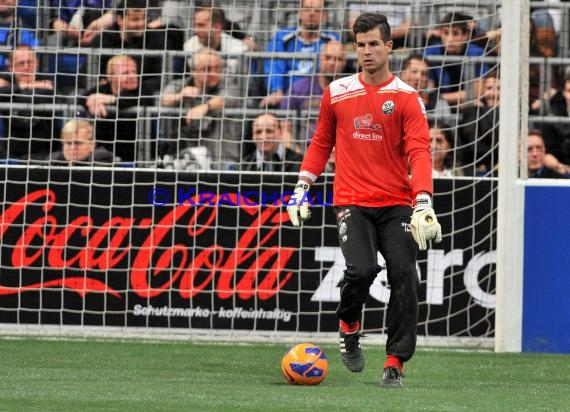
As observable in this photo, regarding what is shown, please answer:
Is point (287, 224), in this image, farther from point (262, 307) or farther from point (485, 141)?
point (485, 141)

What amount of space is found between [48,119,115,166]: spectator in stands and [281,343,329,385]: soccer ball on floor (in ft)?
14.5

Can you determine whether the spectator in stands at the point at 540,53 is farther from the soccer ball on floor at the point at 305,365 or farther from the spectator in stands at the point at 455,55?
the soccer ball on floor at the point at 305,365

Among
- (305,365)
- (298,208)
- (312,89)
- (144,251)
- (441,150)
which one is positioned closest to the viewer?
(305,365)

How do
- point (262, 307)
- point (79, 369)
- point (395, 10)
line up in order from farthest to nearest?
point (395, 10), point (262, 307), point (79, 369)

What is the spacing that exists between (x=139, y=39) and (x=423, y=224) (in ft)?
17.1

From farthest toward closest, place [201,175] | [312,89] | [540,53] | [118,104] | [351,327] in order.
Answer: [540,53] < [312,89] < [118,104] < [201,175] < [351,327]

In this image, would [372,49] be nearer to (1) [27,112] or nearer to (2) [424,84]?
(2) [424,84]

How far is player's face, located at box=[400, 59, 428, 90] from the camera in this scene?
37.3 feet

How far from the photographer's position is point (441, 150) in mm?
11305

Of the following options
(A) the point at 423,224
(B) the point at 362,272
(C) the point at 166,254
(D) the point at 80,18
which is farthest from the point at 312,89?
(A) the point at 423,224

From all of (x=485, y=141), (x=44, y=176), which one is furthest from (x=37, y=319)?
(x=485, y=141)

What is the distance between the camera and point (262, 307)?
433 inches

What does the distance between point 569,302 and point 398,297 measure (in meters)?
3.27

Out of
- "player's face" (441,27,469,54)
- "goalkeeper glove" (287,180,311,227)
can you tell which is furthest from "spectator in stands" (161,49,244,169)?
"goalkeeper glove" (287,180,311,227)
